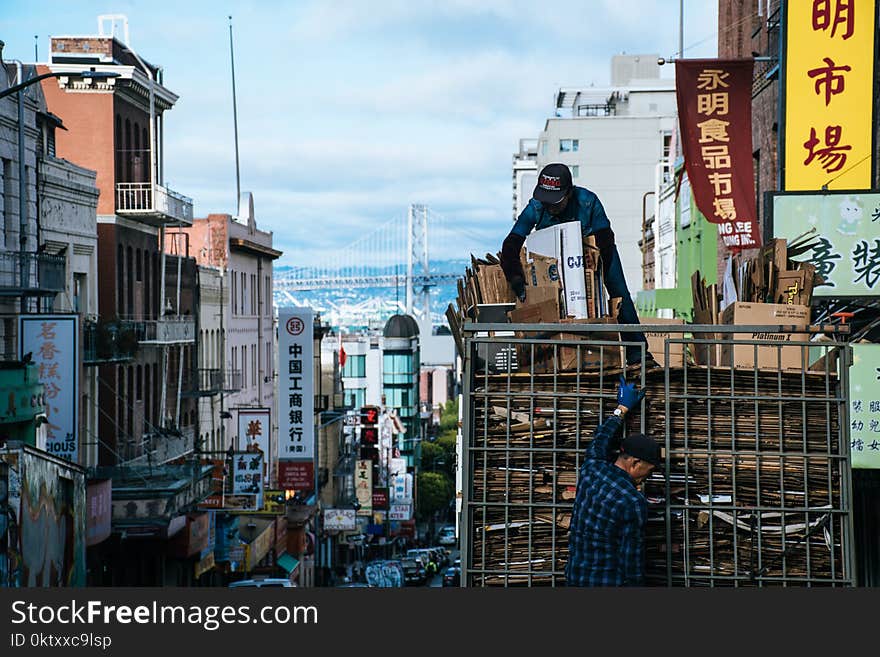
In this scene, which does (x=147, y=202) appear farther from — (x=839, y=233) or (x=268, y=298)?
(x=839, y=233)

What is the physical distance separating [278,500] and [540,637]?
40596 millimetres

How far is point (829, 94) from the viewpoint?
1839 centimetres

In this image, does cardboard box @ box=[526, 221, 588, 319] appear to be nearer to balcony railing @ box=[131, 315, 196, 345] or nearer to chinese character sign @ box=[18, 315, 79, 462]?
chinese character sign @ box=[18, 315, 79, 462]

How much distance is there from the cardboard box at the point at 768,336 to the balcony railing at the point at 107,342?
27.2 metres

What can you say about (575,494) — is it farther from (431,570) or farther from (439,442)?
(439,442)

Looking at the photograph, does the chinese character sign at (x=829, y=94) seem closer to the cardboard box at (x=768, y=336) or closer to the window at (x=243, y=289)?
the cardboard box at (x=768, y=336)

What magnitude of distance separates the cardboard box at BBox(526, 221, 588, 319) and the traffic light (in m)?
66.9

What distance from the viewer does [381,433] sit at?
8675 centimetres

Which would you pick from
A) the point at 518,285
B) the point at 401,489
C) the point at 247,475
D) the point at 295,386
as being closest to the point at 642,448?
the point at 518,285

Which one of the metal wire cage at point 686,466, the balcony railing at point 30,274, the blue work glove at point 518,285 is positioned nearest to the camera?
the metal wire cage at point 686,466

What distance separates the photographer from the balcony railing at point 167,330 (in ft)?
132

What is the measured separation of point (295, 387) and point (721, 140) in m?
27.8

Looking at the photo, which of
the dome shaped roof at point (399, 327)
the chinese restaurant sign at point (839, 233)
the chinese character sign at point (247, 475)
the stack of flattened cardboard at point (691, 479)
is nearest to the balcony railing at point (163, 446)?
the chinese character sign at point (247, 475)

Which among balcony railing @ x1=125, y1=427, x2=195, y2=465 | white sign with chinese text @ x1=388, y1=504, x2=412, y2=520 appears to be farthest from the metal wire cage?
white sign with chinese text @ x1=388, y1=504, x2=412, y2=520
